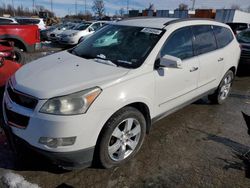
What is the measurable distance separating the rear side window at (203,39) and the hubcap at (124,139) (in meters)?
1.72

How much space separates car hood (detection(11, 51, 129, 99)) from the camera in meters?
2.40

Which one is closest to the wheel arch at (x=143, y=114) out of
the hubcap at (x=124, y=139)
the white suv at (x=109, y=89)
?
the white suv at (x=109, y=89)

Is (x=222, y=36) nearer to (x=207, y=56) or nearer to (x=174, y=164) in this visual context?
(x=207, y=56)

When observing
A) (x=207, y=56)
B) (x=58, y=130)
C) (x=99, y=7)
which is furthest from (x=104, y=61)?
(x=99, y=7)

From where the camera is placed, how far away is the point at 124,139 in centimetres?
286

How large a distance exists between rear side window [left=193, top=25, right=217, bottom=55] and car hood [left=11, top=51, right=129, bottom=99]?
5.45 feet

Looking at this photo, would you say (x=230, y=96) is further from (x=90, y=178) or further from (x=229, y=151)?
(x=90, y=178)

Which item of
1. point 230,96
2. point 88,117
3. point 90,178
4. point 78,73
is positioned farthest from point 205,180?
point 230,96

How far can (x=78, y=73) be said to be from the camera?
2730 mm

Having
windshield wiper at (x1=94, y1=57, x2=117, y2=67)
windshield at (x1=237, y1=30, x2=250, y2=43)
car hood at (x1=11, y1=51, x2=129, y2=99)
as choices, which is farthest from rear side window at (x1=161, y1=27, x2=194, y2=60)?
windshield at (x1=237, y1=30, x2=250, y2=43)

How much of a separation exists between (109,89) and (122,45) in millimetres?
1107

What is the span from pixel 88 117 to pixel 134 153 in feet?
3.32

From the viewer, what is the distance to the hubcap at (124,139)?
274 centimetres

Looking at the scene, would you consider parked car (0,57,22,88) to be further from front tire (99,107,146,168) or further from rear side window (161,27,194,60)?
rear side window (161,27,194,60)
